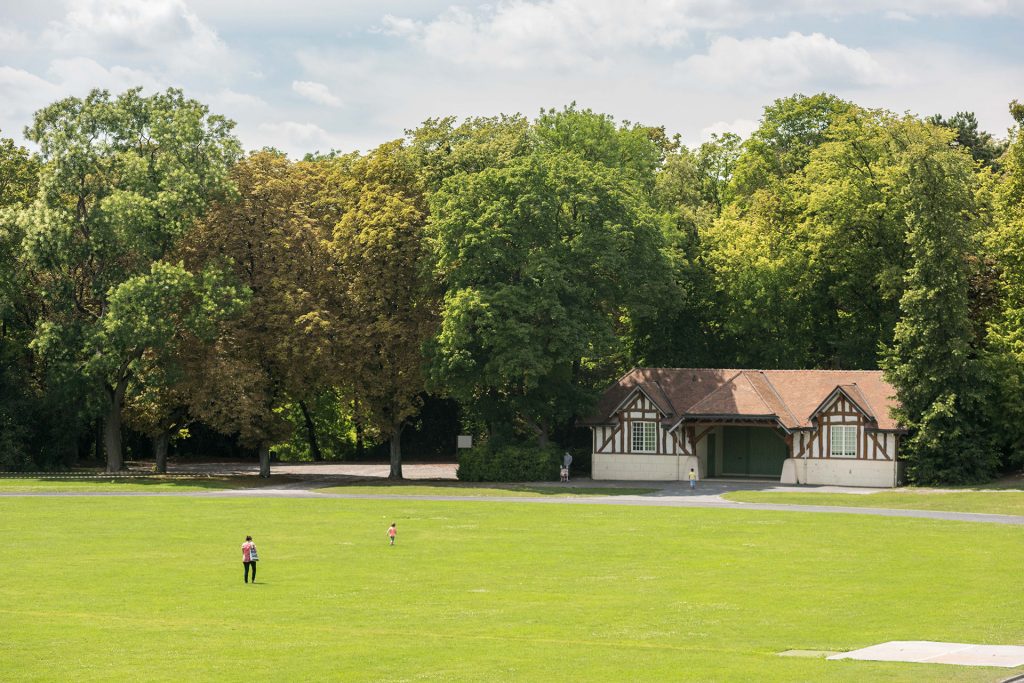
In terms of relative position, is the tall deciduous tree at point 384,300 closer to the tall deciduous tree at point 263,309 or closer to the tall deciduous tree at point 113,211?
the tall deciduous tree at point 263,309

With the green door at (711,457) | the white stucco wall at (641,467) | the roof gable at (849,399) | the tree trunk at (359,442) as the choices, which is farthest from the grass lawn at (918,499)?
the tree trunk at (359,442)

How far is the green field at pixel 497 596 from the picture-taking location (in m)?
27.0

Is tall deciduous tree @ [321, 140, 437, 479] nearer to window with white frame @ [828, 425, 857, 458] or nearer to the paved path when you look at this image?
the paved path

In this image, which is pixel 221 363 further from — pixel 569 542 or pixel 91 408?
pixel 569 542

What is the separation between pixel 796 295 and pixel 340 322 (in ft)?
96.7

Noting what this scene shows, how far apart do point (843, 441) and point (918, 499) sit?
10.3 meters

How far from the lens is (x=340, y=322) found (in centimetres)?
7838

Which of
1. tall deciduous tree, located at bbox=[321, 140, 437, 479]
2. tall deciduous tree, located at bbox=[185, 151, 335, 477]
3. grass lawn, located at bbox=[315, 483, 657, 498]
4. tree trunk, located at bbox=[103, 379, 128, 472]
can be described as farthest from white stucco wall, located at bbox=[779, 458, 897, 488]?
tree trunk, located at bbox=[103, 379, 128, 472]

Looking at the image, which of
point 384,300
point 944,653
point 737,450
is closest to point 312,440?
point 384,300

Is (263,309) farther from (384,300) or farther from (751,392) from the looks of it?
(751,392)

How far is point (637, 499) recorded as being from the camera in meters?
67.6

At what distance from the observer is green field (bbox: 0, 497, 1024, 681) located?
27031mm

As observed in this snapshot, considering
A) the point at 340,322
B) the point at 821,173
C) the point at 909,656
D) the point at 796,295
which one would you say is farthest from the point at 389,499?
the point at 909,656

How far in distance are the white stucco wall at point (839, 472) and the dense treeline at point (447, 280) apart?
1.63 m
